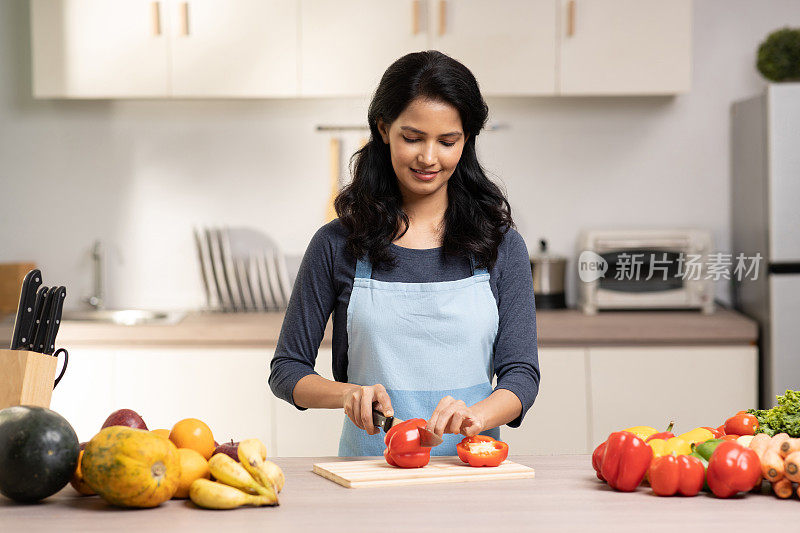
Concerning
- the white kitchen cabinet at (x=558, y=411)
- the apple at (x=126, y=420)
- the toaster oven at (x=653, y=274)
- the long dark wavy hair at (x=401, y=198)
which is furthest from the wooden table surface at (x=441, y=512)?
the toaster oven at (x=653, y=274)

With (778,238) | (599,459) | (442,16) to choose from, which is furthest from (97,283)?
(599,459)

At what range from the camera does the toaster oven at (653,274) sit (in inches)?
132

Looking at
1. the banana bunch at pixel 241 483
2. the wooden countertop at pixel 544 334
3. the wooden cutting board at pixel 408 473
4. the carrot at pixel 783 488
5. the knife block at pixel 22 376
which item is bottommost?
the wooden countertop at pixel 544 334

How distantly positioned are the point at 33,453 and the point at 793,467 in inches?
39.7

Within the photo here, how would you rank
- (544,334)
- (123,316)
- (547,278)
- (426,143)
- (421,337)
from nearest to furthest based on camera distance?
1. (426,143)
2. (421,337)
3. (544,334)
4. (547,278)
5. (123,316)

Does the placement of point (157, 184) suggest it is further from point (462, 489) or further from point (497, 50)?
point (462, 489)

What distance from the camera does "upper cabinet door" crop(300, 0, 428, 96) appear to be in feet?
10.8

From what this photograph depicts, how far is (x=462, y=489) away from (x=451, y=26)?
230 cm

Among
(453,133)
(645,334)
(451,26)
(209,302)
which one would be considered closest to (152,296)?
(209,302)

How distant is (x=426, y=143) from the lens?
5.36 feet

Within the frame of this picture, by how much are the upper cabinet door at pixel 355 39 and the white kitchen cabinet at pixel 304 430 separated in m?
1.08

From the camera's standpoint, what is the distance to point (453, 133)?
5.39ft

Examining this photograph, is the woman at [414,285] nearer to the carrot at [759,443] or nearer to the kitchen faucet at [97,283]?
the carrot at [759,443]

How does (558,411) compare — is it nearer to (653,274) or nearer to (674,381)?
(674,381)
